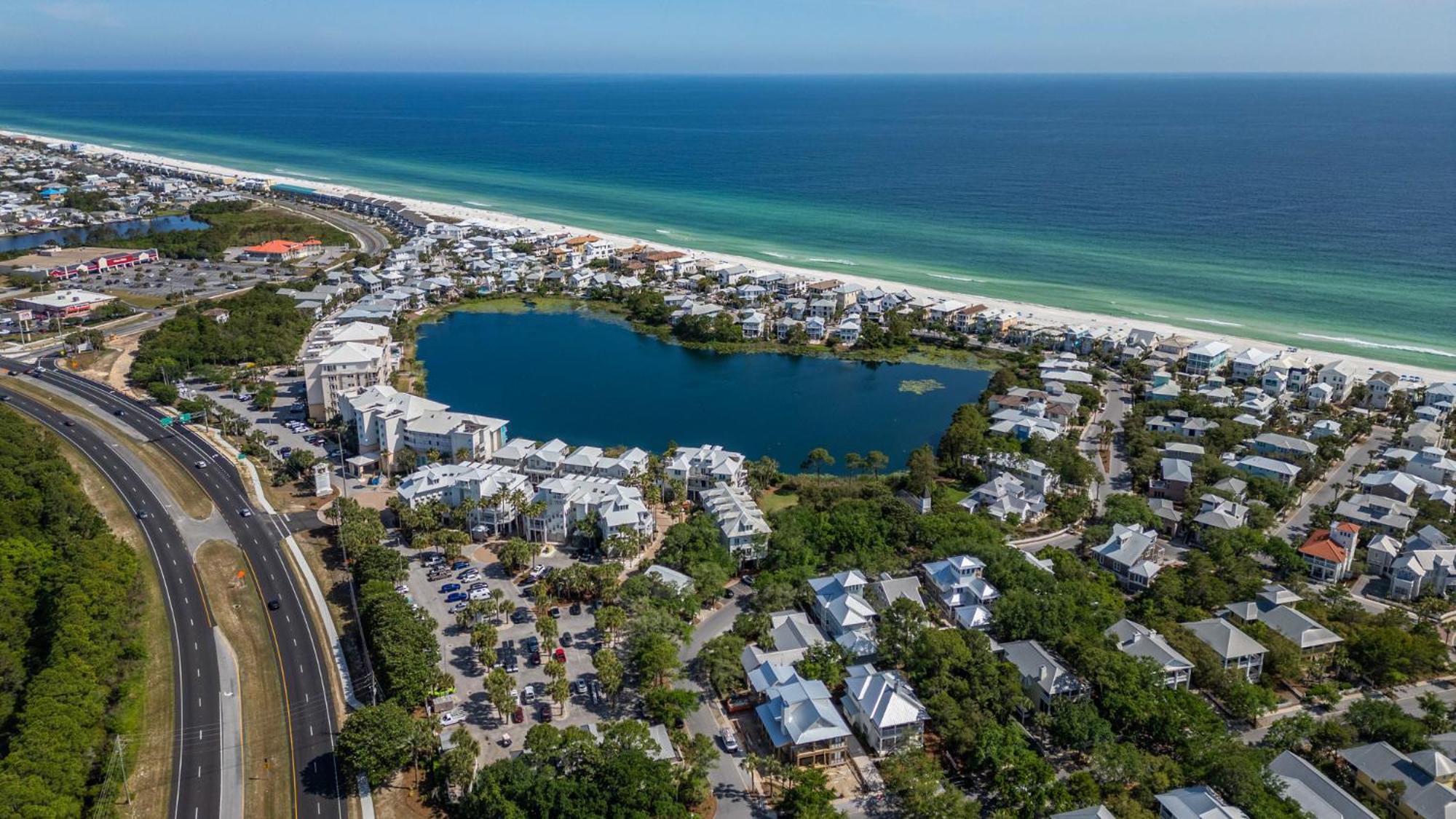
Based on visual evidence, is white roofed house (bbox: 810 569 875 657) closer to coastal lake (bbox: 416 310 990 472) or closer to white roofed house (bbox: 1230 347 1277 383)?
coastal lake (bbox: 416 310 990 472)

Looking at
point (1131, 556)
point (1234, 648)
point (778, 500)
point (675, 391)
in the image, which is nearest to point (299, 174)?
point (675, 391)

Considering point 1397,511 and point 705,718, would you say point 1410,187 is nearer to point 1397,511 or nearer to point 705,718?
point 1397,511

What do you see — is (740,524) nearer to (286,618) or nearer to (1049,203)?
(286,618)

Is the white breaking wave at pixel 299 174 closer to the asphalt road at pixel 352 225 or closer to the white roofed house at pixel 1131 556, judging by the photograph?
the asphalt road at pixel 352 225

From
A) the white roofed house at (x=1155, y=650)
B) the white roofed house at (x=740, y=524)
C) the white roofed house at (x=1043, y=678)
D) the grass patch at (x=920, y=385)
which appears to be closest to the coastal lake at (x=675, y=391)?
the grass patch at (x=920, y=385)

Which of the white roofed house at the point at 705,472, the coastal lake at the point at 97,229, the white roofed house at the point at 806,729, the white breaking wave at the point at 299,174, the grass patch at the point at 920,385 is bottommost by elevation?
the white roofed house at the point at 806,729

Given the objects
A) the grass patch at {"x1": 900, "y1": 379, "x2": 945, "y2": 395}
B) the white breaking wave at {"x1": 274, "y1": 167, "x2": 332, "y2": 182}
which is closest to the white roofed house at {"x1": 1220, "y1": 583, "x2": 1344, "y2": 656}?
the grass patch at {"x1": 900, "y1": 379, "x2": 945, "y2": 395}

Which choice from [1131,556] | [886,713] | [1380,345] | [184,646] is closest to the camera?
[886,713]
